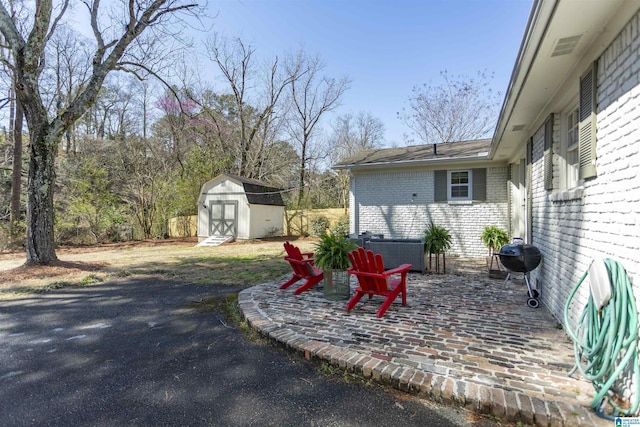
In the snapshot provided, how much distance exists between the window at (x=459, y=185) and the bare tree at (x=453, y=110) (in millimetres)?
11616

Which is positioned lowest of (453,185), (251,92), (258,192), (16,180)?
(453,185)

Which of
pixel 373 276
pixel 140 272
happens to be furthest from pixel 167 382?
pixel 140 272

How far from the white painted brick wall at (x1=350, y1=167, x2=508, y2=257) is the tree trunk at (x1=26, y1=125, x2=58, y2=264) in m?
8.37

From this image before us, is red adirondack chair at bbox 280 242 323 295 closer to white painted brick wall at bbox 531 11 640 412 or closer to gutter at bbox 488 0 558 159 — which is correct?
white painted brick wall at bbox 531 11 640 412

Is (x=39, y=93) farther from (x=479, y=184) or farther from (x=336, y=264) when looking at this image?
(x=479, y=184)

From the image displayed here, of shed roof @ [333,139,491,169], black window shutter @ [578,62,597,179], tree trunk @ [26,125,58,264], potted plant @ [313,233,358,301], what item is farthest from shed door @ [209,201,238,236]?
black window shutter @ [578,62,597,179]

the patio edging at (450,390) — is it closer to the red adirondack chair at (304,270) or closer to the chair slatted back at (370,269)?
the chair slatted back at (370,269)

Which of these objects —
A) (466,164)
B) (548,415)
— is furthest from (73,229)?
(548,415)

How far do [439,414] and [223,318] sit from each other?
2.86 metres

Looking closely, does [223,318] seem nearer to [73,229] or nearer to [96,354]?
[96,354]

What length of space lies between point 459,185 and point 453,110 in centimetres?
1266

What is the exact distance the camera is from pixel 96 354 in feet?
9.72

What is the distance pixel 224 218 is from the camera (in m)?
15.5

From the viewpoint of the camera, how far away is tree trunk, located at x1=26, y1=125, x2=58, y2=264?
7.29 meters
